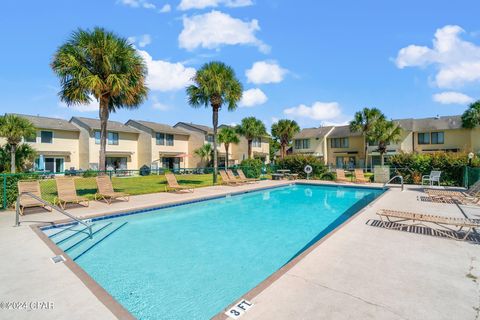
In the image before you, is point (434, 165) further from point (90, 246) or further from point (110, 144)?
point (110, 144)

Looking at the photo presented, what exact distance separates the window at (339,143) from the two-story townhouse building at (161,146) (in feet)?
76.5

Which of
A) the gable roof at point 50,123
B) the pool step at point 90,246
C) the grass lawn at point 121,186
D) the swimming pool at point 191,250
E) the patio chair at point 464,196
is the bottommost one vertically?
the swimming pool at point 191,250

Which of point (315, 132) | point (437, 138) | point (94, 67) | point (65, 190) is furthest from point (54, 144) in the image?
point (437, 138)

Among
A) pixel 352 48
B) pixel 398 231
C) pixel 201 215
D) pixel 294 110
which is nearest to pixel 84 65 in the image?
pixel 201 215

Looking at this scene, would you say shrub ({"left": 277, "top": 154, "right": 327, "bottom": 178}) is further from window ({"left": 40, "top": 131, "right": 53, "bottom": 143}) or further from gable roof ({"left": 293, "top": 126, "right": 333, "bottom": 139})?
window ({"left": 40, "top": 131, "right": 53, "bottom": 143})

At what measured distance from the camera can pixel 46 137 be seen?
2912cm

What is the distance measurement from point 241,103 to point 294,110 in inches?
1046

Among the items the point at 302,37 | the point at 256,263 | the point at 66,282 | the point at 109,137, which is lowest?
the point at 256,263

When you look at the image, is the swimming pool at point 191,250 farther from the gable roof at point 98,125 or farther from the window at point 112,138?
the window at point 112,138

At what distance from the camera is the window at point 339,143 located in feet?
139

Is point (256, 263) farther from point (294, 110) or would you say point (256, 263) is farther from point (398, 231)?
point (294, 110)

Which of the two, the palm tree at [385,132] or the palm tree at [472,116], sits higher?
the palm tree at [472,116]

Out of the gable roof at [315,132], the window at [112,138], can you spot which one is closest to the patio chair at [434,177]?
the gable roof at [315,132]

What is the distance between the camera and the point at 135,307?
4.28 meters
